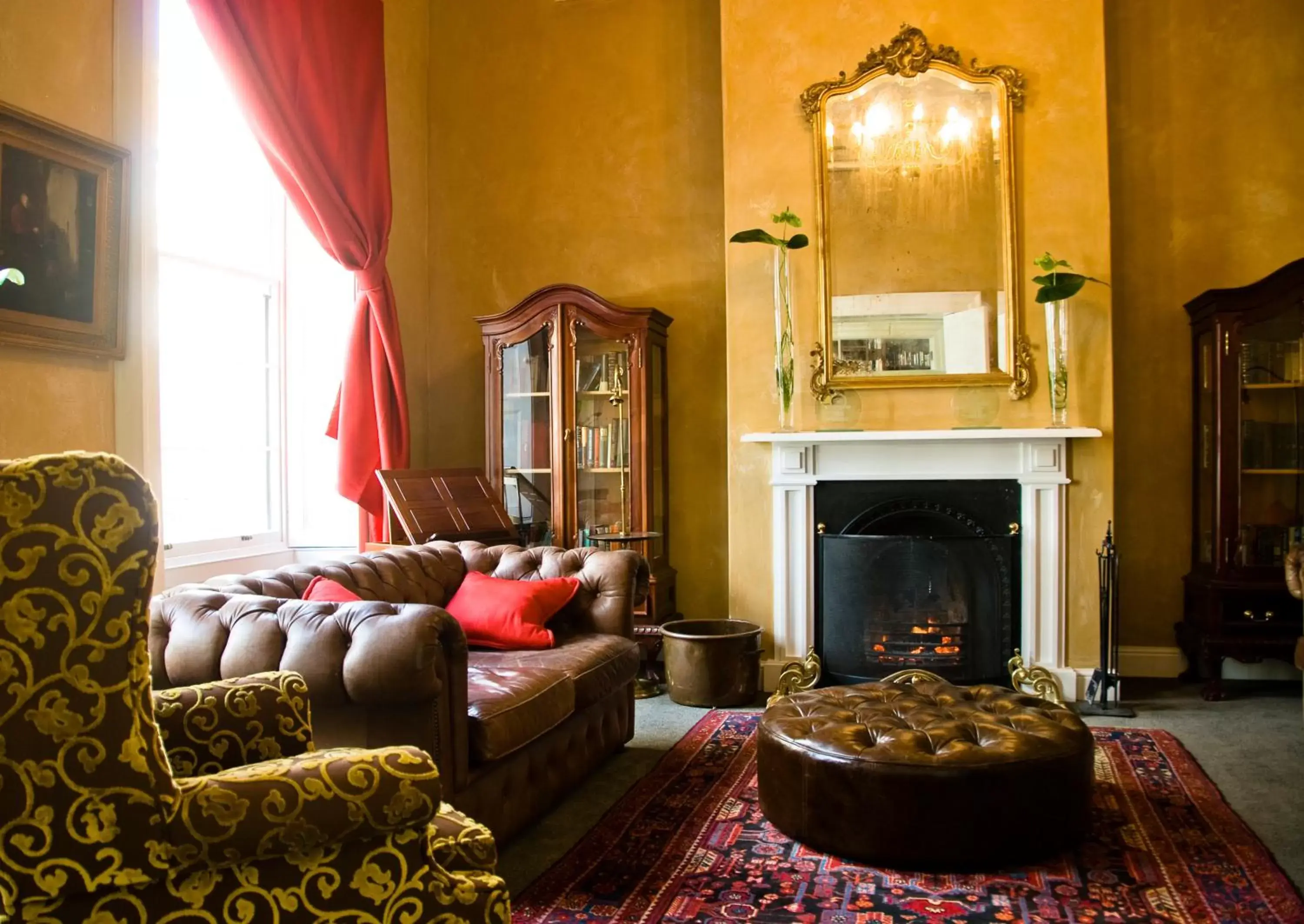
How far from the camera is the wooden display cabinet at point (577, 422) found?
5.00 m

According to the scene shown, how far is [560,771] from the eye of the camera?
311 cm

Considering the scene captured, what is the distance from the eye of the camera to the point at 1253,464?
14.9 ft

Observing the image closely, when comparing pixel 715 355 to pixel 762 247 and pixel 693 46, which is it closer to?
pixel 762 247

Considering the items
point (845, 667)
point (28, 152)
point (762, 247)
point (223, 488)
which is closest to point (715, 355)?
point (762, 247)

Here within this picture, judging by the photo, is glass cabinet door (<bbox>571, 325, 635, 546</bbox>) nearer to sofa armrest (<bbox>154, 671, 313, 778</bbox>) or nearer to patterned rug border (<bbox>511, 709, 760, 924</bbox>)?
patterned rug border (<bbox>511, 709, 760, 924</bbox>)

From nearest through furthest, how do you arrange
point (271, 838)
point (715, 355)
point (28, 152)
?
point (271, 838) < point (28, 152) < point (715, 355)

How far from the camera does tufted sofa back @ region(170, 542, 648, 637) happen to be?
3373 millimetres

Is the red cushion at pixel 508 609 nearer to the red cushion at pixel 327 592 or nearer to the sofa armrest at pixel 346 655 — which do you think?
the red cushion at pixel 327 592

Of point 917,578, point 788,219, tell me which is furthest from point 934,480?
point 788,219

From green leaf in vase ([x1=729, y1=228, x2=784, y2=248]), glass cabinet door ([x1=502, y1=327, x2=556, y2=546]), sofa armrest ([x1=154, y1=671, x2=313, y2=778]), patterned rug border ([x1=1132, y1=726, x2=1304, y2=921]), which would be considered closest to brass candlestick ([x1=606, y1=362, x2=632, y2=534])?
glass cabinet door ([x1=502, y1=327, x2=556, y2=546])

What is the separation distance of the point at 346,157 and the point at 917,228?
258 cm

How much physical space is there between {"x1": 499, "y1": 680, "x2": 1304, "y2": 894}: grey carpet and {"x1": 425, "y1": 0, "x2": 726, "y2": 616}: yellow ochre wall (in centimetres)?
148

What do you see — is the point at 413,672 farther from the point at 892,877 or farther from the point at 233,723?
the point at 892,877

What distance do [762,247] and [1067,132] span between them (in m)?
1.39
